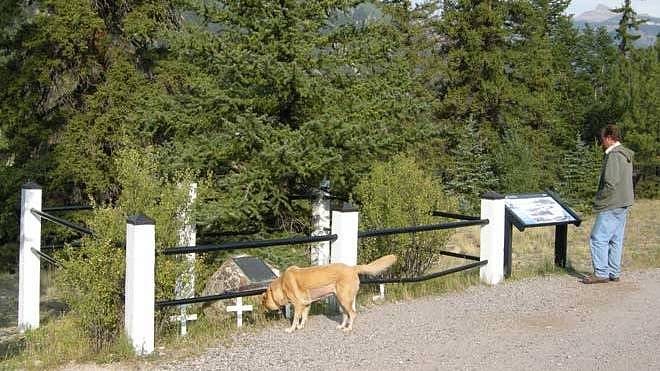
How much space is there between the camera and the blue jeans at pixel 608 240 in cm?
990

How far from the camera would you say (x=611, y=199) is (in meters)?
9.80

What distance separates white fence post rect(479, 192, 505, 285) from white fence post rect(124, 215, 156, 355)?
5.20 m

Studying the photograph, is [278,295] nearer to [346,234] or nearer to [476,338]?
[346,234]

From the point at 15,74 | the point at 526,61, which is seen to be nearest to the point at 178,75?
the point at 15,74

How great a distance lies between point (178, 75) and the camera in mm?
18703

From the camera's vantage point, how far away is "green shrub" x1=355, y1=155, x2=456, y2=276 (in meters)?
10.2

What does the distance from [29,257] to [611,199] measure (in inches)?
304

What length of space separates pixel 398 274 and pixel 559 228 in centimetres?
281

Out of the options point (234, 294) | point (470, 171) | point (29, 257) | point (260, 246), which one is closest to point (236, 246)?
point (260, 246)

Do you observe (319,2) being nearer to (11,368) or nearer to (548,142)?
(11,368)

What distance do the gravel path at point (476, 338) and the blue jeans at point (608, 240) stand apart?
0.63 meters

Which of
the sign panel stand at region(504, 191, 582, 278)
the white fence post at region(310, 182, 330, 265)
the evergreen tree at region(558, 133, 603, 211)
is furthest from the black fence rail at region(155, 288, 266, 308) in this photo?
the evergreen tree at region(558, 133, 603, 211)

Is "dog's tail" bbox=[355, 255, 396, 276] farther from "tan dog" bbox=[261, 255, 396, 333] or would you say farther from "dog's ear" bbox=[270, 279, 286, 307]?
"dog's ear" bbox=[270, 279, 286, 307]

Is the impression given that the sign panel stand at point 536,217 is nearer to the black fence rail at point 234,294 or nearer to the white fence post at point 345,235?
the black fence rail at point 234,294
